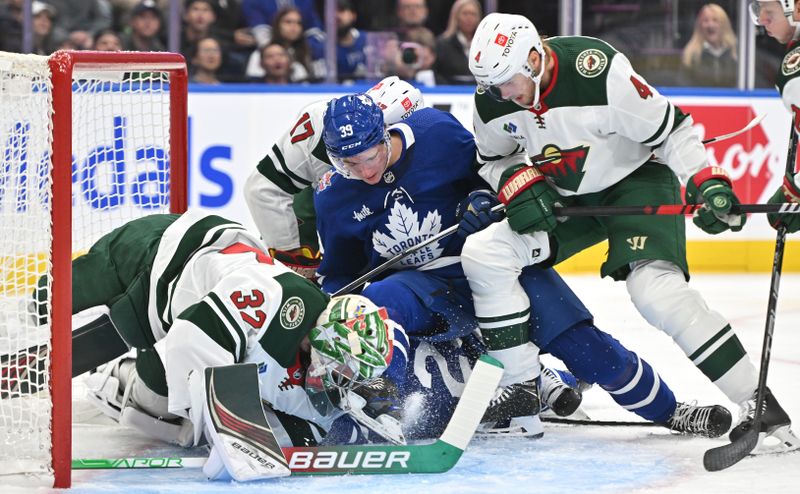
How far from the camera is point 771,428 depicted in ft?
9.29

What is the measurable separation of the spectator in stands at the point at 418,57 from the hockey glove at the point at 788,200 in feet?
11.4

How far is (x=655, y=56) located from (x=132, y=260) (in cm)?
407

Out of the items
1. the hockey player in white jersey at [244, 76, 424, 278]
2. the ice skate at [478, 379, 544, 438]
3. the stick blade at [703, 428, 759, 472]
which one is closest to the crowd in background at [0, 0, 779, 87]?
the hockey player in white jersey at [244, 76, 424, 278]

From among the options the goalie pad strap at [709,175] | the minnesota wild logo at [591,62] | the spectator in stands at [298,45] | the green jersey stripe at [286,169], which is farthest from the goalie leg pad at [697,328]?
the spectator in stands at [298,45]

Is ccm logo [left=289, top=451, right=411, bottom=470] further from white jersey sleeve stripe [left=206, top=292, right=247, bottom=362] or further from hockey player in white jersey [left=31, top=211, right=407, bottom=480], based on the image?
white jersey sleeve stripe [left=206, top=292, right=247, bottom=362]

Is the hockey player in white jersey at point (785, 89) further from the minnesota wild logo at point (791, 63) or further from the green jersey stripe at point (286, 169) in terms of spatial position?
the green jersey stripe at point (286, 169)

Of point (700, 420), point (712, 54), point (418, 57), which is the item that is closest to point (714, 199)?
point (700, 420)

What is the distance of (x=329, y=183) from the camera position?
3.38m

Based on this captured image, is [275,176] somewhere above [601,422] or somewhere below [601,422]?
above

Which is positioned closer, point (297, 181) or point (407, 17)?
point (297, 181)

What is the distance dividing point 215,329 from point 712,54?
172 inches

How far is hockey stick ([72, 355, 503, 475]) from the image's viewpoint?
2.68 meters

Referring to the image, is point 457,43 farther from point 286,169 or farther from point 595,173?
point 595,173

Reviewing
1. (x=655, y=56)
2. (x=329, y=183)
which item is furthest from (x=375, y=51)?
(x=329, y=183)
